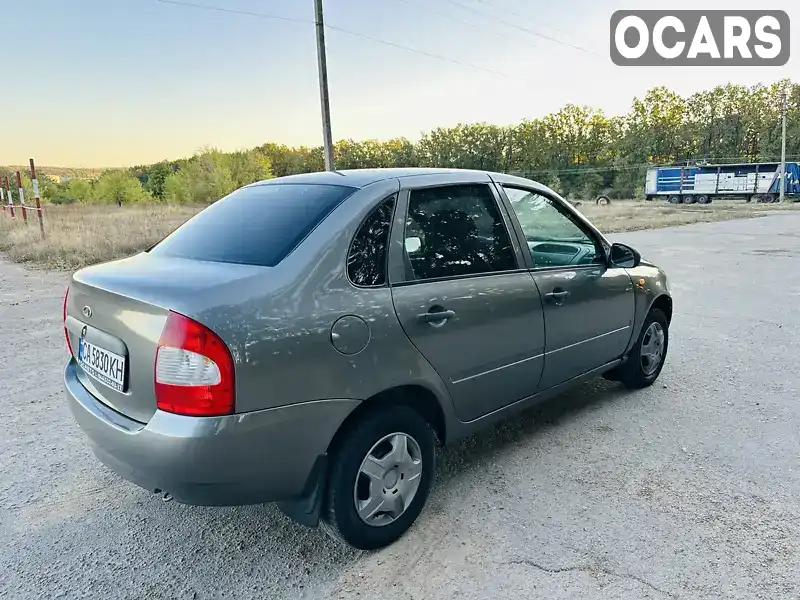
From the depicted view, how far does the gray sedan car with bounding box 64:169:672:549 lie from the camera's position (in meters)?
2.03

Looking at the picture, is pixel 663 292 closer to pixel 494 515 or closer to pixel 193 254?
pixel 494 515

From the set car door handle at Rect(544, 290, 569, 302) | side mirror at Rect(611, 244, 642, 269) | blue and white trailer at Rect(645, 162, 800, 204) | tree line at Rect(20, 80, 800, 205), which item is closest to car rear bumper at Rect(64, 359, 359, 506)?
car door handle at Rect(544, 290, 569, 302)

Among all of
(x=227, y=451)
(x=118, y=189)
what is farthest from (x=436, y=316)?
(x=118, y=189)

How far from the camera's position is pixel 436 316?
2602 millimetres

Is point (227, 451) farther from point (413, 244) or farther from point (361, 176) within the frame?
point (361, 176)

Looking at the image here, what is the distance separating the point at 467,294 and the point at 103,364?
5.45ft

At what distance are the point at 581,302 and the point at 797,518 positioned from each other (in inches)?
59.9

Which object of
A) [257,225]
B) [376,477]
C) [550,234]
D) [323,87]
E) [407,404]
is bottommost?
[376,477]

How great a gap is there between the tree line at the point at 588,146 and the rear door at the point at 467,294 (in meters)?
58.8

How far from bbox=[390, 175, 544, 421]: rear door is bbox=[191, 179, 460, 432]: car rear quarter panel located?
147 mm

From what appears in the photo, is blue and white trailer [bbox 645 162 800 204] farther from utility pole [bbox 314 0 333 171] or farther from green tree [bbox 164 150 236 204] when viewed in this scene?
utility pole [bbox 314 0 333 171]

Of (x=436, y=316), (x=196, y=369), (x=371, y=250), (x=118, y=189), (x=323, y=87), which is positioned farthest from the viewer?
(x=118, y=189)

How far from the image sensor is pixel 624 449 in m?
3.44

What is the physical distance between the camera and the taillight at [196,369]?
197 cm
